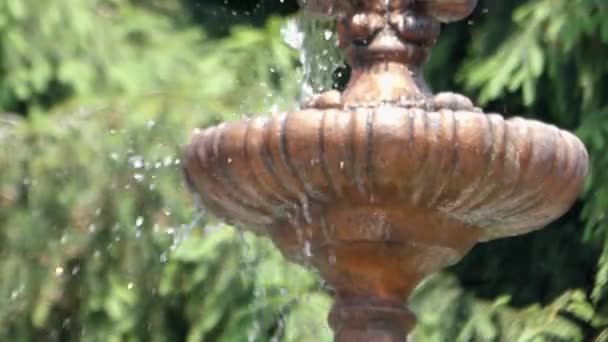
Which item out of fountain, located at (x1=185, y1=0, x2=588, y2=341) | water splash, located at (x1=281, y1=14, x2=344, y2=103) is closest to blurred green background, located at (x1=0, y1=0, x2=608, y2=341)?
water splash, located at (x1=281, y1=14, x2=344, y2=103)

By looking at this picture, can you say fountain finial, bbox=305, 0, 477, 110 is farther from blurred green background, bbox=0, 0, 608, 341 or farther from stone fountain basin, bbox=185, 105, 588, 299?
blurred green background, bbox=0, 0, 608, 341

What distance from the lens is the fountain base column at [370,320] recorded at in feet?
10.3

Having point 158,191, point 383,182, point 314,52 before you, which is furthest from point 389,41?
point 314,52

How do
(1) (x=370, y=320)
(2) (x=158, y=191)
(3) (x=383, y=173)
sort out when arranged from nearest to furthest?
A: (3) (x=383, y=173) < (1) (x=370, y=320) < (2) (x=158, y=191)

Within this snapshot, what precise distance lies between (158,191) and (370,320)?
62.6 inches

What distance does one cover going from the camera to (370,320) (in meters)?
3.17

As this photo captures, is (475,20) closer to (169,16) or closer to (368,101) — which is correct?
(169,16)

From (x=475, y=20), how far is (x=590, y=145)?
0.78 m

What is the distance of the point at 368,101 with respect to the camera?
3.15 meters

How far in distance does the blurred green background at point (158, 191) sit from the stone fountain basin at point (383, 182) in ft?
4.34

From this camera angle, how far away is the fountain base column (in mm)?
3150

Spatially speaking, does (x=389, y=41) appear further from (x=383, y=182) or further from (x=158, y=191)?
(x=158, y=191)

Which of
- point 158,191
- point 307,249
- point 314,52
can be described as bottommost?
point 158,191

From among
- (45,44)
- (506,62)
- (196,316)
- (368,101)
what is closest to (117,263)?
(196,316)
